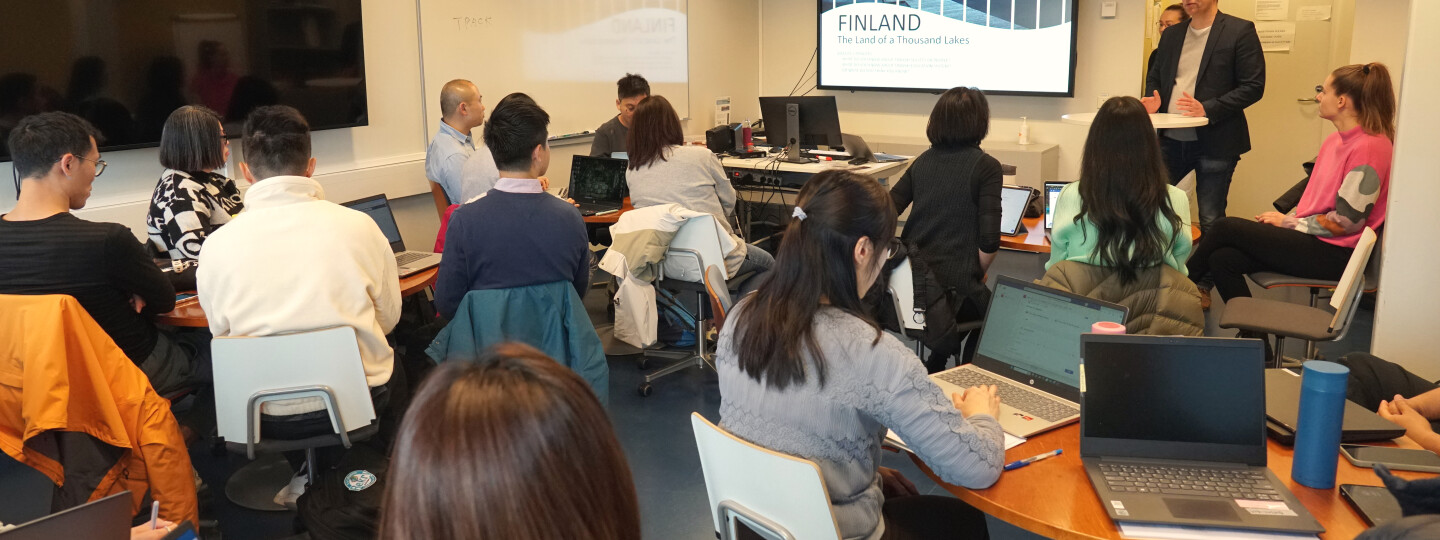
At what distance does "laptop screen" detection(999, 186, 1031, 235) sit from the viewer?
13.8 ft

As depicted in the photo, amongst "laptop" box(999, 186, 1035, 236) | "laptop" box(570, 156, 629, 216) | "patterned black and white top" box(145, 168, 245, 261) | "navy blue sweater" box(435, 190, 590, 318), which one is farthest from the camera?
"laptop" box(570, 156, 629, 216)

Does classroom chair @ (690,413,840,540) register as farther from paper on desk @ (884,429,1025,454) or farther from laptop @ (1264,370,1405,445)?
laptop @ (1264,370,1405,445)

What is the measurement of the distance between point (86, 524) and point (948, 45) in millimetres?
6645

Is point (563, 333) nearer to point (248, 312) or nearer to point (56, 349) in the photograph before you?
point (248, 312)

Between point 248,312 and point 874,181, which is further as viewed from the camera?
point 248,312

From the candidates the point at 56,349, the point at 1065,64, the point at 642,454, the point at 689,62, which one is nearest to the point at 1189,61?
the point at 1065,64

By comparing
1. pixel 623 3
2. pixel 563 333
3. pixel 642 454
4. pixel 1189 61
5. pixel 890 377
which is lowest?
pixel 642 454

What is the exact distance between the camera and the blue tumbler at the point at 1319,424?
66.8 inches

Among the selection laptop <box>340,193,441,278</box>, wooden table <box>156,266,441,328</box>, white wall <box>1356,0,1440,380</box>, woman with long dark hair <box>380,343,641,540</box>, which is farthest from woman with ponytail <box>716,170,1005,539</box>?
laptop <box>340,193,441,278</box>

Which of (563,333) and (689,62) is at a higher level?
(689,62)

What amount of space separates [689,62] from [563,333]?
177 inches

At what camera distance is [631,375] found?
4.62 metres

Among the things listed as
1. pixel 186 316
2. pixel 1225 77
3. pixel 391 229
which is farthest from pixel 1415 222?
pixel 186 316

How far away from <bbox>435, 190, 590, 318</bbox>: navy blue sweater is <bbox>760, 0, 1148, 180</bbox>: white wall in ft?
15.0
